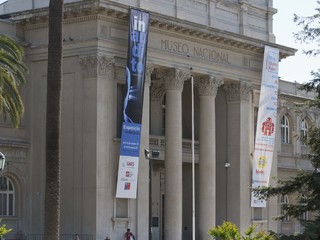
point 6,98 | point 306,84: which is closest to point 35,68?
point 6,98

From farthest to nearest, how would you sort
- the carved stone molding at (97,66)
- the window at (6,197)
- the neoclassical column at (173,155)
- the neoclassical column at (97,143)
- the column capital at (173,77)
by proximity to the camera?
1. the column capital at (173,77)
2. the neoclassical column at (173,155)
3. the window at (6,197)
4. the carved stone molding at (97,66)
5. the neoclassical column at (97,143)

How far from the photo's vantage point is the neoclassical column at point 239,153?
52031 millimetres

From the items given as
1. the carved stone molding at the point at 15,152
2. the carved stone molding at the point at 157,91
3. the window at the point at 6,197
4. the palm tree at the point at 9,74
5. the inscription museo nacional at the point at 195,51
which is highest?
the inscription museo nacional at the point at 195,51

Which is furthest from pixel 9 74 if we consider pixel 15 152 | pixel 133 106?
pixel 15 152

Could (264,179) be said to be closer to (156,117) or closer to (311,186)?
(156,117)

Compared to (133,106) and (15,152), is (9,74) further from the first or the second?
(15,152)

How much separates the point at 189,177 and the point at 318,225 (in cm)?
2553

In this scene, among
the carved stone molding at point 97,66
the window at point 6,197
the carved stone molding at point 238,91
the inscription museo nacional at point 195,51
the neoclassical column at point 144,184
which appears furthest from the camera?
the carved stone molding at point 238,91

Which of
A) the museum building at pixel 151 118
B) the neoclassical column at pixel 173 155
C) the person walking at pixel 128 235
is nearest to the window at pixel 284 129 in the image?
the museum building at pixel 151 118

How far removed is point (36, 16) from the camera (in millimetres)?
45125

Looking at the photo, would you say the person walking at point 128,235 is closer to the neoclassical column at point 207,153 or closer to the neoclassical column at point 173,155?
the neoclassical column at point 173,155

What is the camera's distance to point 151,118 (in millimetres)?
51875

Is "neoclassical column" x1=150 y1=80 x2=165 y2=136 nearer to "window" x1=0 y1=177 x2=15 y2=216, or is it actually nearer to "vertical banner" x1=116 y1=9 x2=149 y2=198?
"vertical banner" x1=116 y1=9 x2=149 y2=198

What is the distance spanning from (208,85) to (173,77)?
309 cm
